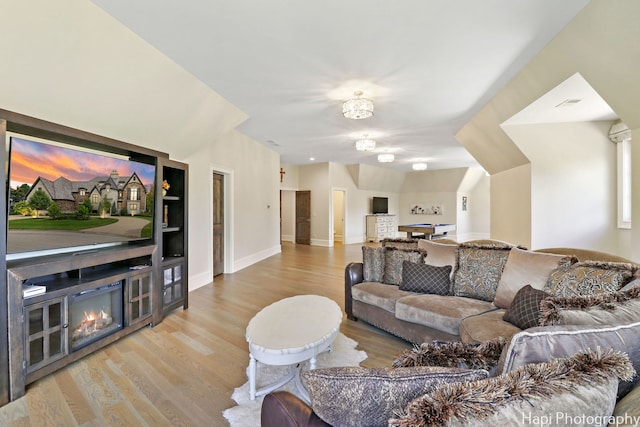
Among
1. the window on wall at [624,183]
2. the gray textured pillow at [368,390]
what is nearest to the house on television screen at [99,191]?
the gray textured pillow at [368,390]

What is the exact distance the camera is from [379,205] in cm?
1056

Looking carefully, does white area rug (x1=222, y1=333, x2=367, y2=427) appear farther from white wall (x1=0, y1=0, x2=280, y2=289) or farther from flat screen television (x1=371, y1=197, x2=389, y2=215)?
flat screen television (x1=371, y1=197, x2=389, y2=215)

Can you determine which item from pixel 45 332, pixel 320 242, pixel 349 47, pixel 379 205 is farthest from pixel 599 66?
pixel 379 205

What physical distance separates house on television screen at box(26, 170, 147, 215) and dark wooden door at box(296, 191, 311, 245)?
6449mm

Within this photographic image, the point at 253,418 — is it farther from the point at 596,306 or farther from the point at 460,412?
the point at 596,306

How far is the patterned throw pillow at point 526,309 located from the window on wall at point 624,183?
10.3ft

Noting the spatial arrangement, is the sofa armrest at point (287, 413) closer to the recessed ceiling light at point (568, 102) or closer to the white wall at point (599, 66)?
the white wall at point (599, 66)

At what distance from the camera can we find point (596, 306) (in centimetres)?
120

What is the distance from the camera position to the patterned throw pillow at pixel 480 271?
8.32 feet

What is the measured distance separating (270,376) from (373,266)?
1631 mm

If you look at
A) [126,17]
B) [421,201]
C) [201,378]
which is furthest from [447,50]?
[421,201]

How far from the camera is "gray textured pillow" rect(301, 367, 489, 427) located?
2.58ft

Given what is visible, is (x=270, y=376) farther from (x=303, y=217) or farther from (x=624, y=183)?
(x=303, y=217)

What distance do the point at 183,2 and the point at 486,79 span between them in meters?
3.12
